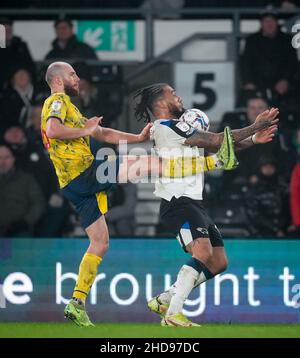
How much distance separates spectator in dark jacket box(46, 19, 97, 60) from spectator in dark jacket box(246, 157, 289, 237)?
272cm

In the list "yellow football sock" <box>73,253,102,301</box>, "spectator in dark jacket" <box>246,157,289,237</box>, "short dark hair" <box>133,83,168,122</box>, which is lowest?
"yellow football sock" <box>73,253,102,301</box>

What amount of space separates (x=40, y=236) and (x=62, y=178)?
341 centimetres

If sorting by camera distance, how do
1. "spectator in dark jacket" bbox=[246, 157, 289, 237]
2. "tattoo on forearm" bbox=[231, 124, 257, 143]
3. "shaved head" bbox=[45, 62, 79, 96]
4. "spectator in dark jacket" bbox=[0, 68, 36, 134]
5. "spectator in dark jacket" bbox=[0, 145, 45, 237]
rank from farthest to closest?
"spectator in dark jacket" bbox=[0, 68, 36, 134], "spectator in dark jacket" bbox=[0, 145, 45, 237], "spectator in dark jacket" bbox=[246, 157, 289, 237], "shaved head" bbox=[45, 62, 79, 96], "tattoo on forearm" bbox=[231, 124, 257, 143]

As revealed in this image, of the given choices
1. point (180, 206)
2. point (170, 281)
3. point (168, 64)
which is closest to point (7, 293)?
point (170, 281)

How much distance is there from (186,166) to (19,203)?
365 cm

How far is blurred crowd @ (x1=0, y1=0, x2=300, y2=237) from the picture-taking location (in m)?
15.3

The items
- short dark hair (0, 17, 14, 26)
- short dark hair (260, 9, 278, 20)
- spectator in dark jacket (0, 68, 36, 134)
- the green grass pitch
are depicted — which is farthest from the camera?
short dark hair (0, 17, 14, 26)

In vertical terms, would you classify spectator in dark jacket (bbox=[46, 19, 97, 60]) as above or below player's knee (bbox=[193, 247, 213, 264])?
above

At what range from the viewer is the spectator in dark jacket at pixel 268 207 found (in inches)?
596

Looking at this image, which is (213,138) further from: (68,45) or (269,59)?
(68,45)

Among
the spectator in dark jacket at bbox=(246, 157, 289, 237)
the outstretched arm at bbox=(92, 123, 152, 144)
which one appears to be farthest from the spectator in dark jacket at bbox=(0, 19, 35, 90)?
the outstretched arm at bbox=(92, 123, 152, 144)

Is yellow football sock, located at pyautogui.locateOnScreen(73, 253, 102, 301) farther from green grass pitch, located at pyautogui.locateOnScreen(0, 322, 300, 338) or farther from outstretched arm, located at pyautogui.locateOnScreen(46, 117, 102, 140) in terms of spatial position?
outstretched arm, located at pyautogui.locateOnScreen(46, 117, 102, 140)

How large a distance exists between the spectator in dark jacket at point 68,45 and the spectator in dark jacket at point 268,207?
2.72 metres

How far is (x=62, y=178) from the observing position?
39.3 feet
